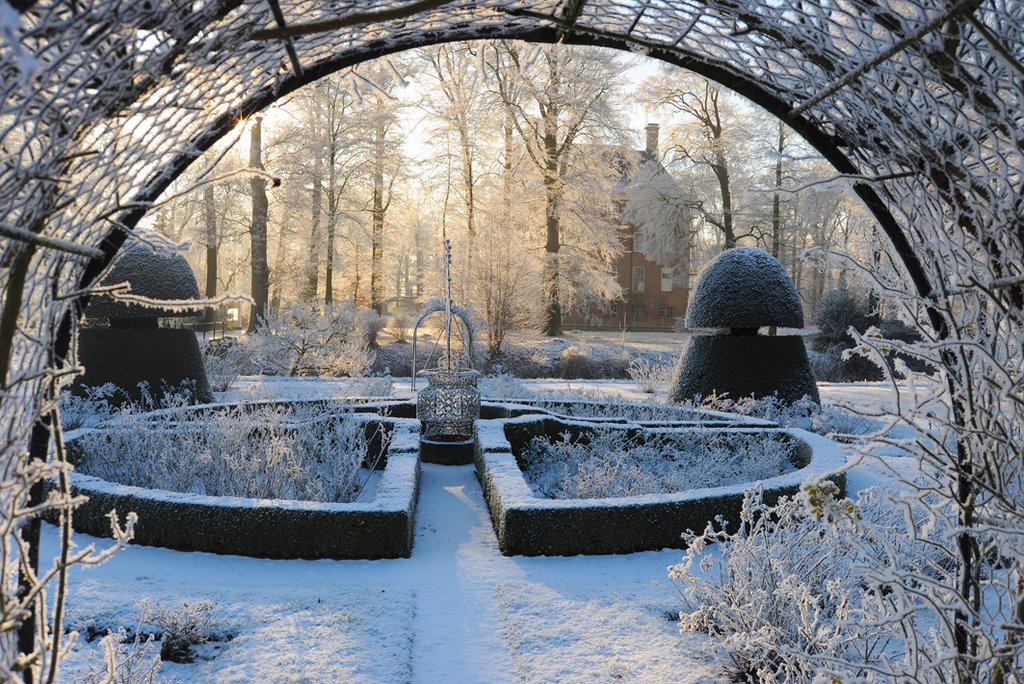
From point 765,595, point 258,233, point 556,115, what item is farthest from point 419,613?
point 556,115

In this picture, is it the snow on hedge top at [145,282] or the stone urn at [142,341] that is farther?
A: the snow on hedge top at [145,282]

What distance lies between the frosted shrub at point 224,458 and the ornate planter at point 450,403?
1.08 metres

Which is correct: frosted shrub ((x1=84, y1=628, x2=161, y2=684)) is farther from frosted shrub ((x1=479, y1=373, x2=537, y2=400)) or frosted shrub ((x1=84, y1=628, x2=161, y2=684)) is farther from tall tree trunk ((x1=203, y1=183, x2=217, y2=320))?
tall tree trunk ((x1=203, y1=183, x2=217, y2=320))

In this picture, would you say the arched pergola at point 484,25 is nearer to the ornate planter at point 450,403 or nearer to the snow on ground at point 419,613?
the snow on ground at point 419,613

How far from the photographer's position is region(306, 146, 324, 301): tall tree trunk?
83.1ft

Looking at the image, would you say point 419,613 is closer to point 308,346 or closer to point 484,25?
point 484,25

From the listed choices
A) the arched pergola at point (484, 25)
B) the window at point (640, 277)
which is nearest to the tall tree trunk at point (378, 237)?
the window at point (640, 277)

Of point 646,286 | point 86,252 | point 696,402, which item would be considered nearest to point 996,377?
point 86,252

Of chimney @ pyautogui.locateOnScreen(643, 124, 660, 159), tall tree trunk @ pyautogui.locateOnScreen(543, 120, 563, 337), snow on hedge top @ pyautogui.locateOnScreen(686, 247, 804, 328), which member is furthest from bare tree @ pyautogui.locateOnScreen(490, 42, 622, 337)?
snow on hedge top @ pyautogui.locateOnScreen(686, 247, 804, 328)

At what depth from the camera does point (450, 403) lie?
823 centimetres

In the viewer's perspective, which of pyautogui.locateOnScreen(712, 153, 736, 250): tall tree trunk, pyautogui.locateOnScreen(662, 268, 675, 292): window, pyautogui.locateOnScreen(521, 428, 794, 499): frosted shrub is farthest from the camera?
pyautogui.locateOnScreen(662, 268, 675, 292): window

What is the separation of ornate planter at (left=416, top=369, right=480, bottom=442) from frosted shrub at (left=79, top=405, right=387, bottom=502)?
1.08 metres

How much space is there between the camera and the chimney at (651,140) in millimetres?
35166

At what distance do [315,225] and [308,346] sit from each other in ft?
38.8
